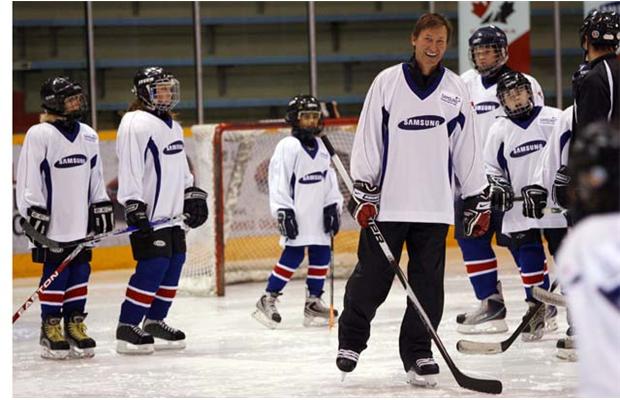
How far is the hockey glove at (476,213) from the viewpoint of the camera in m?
3.67

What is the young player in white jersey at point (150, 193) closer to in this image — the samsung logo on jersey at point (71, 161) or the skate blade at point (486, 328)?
the samsung logo on jersey at point (71, 161)

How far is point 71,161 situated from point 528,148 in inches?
68.0

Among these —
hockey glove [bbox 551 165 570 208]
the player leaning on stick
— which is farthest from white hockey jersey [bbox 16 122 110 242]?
hockey glove [bbox 551 165 570 208]

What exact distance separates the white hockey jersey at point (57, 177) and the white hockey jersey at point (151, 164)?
18cm

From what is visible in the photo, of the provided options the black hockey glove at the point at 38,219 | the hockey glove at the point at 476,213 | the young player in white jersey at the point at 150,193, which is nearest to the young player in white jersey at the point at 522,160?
the hockey glove at the point at 476,213

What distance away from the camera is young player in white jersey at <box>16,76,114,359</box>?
4.48 metres

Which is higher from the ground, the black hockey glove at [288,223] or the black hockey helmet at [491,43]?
the black hockey helmet at [491,43]

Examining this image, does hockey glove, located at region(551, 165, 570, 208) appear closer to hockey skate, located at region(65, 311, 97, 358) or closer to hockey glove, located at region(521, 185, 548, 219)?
hockey glove, located at region(521, 185, 548, 219)

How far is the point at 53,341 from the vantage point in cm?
449

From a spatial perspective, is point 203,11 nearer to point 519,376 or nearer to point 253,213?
point 253,213

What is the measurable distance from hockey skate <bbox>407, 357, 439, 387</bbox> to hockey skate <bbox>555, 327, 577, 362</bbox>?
64 centimetres
